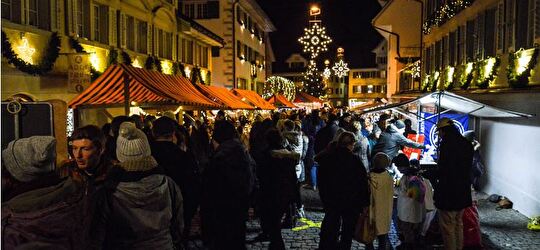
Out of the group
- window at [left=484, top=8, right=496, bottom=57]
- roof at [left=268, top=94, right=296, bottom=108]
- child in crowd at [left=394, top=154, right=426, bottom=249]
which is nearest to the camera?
child in crowd at [left=394, top=154, right=426, bottom=249]

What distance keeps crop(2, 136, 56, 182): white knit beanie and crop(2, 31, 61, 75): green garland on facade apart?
29.3 ft

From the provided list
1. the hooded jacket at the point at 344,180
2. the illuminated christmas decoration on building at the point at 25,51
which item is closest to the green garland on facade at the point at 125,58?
the illuminated christmas decoration on building at the point at 25,51

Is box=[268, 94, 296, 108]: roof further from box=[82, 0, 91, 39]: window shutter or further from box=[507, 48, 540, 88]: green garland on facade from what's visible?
box=[507, 48, 540, 88]: green garland on facade

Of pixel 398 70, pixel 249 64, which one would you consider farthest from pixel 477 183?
pixel 249 64

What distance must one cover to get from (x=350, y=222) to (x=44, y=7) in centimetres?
1056

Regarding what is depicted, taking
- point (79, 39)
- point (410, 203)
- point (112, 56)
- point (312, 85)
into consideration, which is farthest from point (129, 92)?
point (312, 85)

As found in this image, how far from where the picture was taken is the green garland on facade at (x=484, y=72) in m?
12.5

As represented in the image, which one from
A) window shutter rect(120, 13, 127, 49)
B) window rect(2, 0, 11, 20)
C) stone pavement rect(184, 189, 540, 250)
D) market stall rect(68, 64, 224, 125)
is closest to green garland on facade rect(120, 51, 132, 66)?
window shutter rect(120, 13, 127, 49)

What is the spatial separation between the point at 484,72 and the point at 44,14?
1242 cm

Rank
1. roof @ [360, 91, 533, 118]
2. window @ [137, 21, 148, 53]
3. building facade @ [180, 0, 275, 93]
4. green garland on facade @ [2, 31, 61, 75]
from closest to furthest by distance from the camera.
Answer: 1. roof @ [360, 91, 533, 118]
2. green garland on facade @ [2, 31, 61, 75]
3. window @ [137, 21, 148, 53]
4. building facade @ [180, 0, 275, 93]

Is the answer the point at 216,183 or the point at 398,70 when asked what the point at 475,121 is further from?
the point at 398,70

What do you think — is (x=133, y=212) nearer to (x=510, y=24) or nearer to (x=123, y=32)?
(x=510, y=24)

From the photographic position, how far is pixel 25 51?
455 inches

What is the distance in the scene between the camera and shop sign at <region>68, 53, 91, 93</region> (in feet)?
40.2
